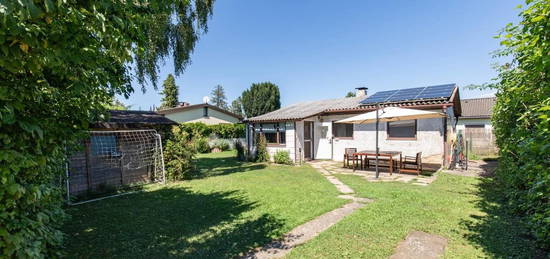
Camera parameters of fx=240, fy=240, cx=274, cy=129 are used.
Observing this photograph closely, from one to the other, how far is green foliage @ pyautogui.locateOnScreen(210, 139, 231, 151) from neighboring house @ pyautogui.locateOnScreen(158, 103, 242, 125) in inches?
195

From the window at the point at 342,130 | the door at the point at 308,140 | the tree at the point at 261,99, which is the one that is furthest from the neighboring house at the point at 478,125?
the tree at the point at 261,99

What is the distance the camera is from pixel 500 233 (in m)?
3.93

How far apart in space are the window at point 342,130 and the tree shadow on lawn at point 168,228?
8.37 meters

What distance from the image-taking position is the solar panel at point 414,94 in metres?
10.8

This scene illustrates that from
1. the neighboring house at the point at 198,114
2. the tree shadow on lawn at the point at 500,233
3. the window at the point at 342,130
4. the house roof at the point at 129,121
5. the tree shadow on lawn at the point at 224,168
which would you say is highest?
the neighboring house at the point at 198,114

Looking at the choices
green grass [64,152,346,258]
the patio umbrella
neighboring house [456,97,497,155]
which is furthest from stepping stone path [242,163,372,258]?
neighboring house [456,97,497,155]

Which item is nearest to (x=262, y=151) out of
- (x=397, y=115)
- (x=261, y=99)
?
(x=397, y=115)

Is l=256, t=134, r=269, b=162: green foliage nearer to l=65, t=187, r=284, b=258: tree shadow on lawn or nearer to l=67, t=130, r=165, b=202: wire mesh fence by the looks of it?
l=67, t=130, r=165, b=202: wire mesh fence

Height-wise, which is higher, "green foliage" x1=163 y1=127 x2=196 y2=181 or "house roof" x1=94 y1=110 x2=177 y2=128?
"house roof" x1=94 y1=110 x2=177 y2=128

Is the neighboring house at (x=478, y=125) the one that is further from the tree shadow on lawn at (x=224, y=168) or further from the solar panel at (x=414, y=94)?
the tree shadow on lawn at (x=224, y=168)

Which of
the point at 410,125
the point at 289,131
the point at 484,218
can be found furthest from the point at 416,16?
the point at 484,218

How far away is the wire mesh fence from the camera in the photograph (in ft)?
24.9

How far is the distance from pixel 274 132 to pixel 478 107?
2241 cm

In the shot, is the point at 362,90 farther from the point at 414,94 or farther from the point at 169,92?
the point at 169,92
